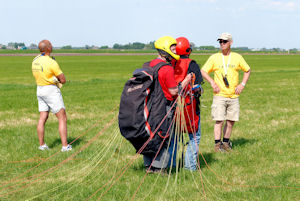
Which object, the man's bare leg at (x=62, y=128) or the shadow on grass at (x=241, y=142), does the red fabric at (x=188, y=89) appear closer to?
the shadow on grass at (x=241, y=142)

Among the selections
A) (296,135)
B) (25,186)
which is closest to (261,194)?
(25,186)

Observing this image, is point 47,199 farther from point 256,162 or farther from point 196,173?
point 256,162

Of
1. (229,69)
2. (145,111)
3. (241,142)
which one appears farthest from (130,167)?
(241,142)

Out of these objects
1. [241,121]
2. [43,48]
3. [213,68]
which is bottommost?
[241,121]

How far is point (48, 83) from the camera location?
21.6 feet

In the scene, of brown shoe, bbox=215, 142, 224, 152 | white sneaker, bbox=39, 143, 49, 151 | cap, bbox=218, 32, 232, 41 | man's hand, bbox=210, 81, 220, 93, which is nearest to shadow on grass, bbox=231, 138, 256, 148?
brown shoe, bbox=215, 142, 224, 152

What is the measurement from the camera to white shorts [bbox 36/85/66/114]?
660 centimetres

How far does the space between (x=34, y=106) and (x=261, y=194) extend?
31.1 feet

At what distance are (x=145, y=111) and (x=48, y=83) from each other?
2.81 meters

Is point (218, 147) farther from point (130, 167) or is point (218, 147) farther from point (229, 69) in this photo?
point (130, 167)

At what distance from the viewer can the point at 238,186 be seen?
4945mm

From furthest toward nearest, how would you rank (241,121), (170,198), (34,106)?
(34,106) → (241,121) → (170,198)

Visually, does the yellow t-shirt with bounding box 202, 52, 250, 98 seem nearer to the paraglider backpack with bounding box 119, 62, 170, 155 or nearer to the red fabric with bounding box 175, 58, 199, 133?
the red fabric with bounding box 175, 58, 199, 133

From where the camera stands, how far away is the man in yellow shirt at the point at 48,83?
6.49m
